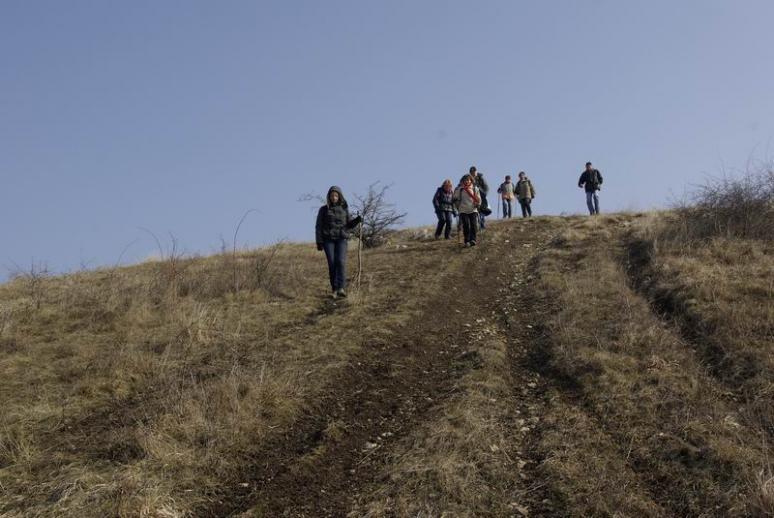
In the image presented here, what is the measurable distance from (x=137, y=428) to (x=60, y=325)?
4.96 m

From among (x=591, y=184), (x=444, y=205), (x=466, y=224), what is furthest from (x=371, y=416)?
(x=591, y=184)

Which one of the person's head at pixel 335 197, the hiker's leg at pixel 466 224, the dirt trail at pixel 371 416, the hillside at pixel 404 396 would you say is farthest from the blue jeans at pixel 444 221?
the dirt trail at pixel 371 416

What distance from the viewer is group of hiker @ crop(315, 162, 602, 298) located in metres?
11.6

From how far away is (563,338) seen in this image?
329 inches

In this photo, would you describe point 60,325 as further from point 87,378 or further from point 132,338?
point 87,378

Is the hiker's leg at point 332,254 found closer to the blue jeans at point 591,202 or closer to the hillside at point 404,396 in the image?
the hillside at point 404,396

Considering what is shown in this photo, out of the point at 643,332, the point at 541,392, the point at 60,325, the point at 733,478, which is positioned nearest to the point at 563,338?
the point at 643,332

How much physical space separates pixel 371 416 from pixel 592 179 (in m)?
17.1

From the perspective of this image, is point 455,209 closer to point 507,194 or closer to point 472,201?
point 472,201

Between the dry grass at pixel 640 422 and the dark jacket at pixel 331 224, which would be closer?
the dry grass at pixel 640 422

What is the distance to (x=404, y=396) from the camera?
7.07 m

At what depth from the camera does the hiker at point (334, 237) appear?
11602 millimetres

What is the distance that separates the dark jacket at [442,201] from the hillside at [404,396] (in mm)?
6386

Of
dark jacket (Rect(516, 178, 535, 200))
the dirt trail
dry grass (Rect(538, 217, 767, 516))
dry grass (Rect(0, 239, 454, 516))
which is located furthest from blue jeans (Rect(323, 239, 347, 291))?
dark jacket (Rect(516, 178, 535, 200))
